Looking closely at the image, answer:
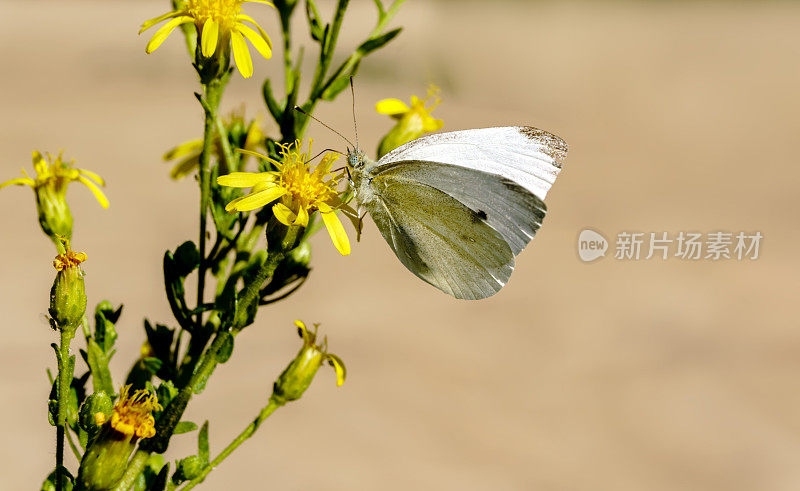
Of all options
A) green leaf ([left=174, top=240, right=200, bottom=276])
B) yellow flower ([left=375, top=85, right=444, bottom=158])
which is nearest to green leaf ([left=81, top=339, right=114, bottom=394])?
green leaf ([left=174, top=240, right=200, bottom=276])

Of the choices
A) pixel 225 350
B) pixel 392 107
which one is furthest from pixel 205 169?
pixel 392 107

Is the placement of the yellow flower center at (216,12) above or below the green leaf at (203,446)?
above

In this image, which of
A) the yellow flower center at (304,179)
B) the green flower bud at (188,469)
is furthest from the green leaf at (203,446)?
the yellow flower center at (304,179)

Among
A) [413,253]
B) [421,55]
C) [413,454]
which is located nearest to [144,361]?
[413,253]

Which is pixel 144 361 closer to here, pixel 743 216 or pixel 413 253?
pixel 413 253

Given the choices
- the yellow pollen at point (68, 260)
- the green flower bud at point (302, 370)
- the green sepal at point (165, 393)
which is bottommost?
the green sepal at point (165, 393)

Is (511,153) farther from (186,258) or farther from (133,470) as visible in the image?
(133,470)

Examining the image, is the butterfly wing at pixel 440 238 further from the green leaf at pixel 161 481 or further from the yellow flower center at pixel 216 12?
the green leaf at pixel 161 481
